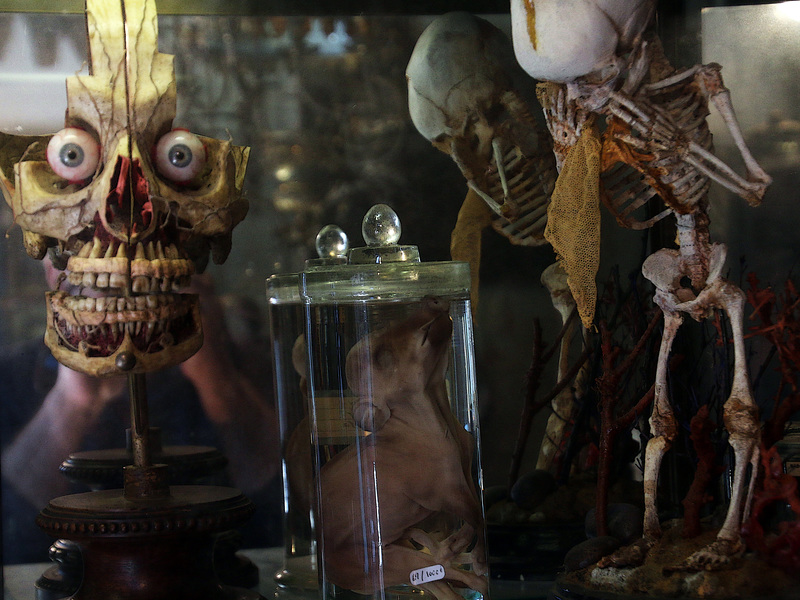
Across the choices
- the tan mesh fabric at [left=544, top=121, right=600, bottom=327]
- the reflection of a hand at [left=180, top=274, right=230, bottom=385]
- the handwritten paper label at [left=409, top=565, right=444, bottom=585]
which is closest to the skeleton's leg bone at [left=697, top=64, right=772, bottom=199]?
the tan mesh fabric at [left=544, top=121, right=600, bottom=327]

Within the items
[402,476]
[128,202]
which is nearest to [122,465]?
[128,202]

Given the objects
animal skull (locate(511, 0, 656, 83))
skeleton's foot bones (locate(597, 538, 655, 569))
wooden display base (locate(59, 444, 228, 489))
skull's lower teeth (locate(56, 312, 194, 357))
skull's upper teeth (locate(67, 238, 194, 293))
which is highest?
animal skull (locate(511, 0, 656, 83))

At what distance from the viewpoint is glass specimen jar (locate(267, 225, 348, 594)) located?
3.51ft

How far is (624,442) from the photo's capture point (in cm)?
118

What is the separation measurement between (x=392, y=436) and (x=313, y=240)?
0.51 m

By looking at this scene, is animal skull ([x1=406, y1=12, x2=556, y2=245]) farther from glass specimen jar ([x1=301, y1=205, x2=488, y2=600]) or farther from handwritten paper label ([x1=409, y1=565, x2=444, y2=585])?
handwritten paper label ([x1=409, y1=565, x2=444, y2=585])

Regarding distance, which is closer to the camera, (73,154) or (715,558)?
(715,558)

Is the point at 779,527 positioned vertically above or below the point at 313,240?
below

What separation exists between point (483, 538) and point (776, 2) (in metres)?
0.68

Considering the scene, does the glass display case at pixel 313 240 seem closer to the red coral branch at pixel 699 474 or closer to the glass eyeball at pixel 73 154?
the red coral branch at pixel 699 474

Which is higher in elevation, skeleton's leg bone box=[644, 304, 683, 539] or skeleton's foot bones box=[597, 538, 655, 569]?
skeleton's leg bone box=[644, 304, 683, 539]

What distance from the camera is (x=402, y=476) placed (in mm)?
854

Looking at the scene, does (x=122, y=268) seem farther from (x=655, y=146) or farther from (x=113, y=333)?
(x=655, y=146)

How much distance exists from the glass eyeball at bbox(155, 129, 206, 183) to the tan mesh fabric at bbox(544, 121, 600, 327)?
38 centimetres
